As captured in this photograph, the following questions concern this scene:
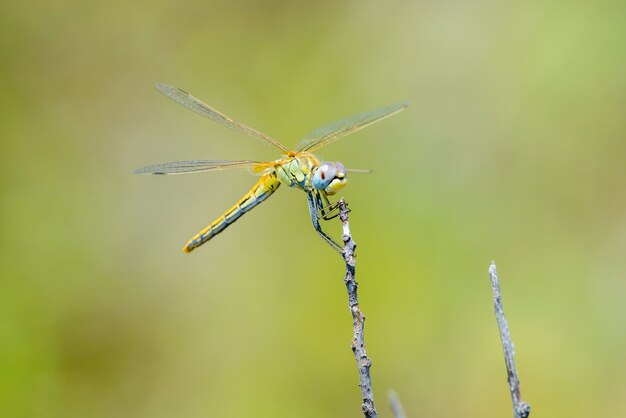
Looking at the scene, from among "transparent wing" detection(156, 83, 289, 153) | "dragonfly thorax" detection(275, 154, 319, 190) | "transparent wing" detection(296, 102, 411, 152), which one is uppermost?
"transparent wing" detection(156, 83, 289, 153)

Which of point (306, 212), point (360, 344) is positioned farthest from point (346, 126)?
point (360, 344)

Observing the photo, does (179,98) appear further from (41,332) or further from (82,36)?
(82,36)

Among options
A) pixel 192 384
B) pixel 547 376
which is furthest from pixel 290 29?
pixel 547 376

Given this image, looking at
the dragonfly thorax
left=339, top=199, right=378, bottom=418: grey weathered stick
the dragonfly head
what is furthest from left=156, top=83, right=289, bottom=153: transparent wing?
left=339, top=199, right=378, bottom=418: grey weathered stick

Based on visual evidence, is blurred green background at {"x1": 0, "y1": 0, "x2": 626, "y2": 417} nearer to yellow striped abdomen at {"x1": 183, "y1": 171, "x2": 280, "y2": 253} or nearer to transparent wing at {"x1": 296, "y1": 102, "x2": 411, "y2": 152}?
yellow striped abdomen at {"x1": 183, "y1": 171, "x2": 280, "y2": 253}

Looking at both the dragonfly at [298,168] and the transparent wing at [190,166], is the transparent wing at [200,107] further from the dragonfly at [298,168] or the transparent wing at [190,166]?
the transparent wing at [190,166]

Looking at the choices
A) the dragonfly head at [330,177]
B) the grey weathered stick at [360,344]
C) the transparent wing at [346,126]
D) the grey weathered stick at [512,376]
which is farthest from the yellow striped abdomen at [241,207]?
the grey weathered stick at [512,376]

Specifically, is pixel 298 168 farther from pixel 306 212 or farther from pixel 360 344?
pixel 360 344
